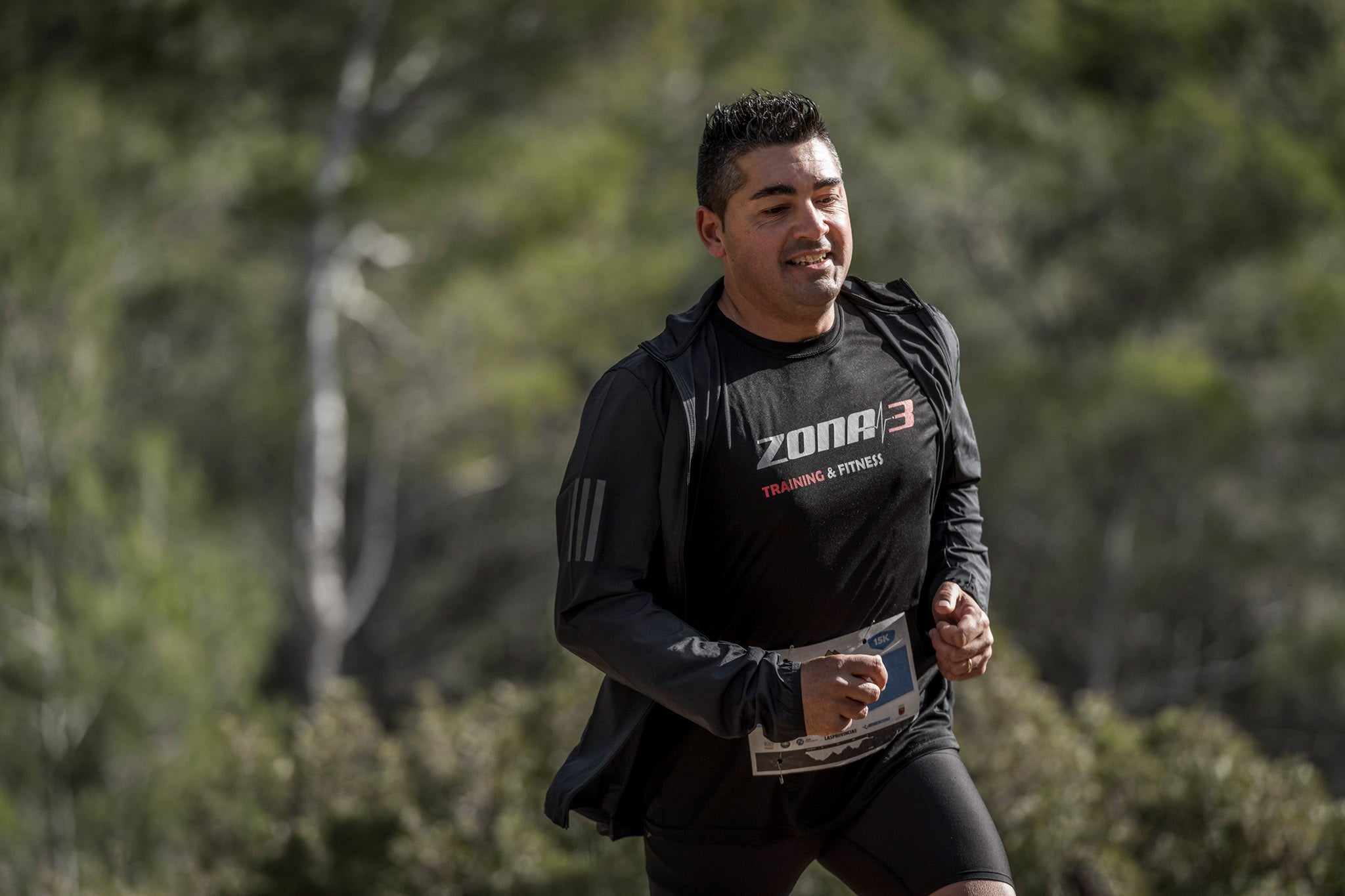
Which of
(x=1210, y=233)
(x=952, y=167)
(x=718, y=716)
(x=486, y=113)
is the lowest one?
(x=718, y=716)

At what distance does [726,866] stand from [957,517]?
0.69 meters

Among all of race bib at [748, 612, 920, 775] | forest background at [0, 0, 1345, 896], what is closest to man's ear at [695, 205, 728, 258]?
race bib at [748, 612, 920, 775]

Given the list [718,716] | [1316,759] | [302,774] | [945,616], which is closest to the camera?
[718,716]

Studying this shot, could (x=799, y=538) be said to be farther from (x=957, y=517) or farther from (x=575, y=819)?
(x=575, y=819)

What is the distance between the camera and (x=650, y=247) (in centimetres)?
1423

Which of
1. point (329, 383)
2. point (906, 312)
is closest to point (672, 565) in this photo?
point (906, 312)

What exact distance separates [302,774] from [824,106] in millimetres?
9811

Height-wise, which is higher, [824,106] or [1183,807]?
[824,106]

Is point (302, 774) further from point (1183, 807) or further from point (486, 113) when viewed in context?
point (486, 113)

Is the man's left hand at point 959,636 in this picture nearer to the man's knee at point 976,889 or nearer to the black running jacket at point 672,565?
the black running jacket at point 672,565

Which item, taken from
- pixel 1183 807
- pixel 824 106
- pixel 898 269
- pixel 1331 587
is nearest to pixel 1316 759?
pixel 1331 587

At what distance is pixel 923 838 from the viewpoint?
2123 mm

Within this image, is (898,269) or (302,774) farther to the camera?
(898,269)

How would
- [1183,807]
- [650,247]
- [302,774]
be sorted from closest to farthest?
[1183,807], [302,774], [650,247]
